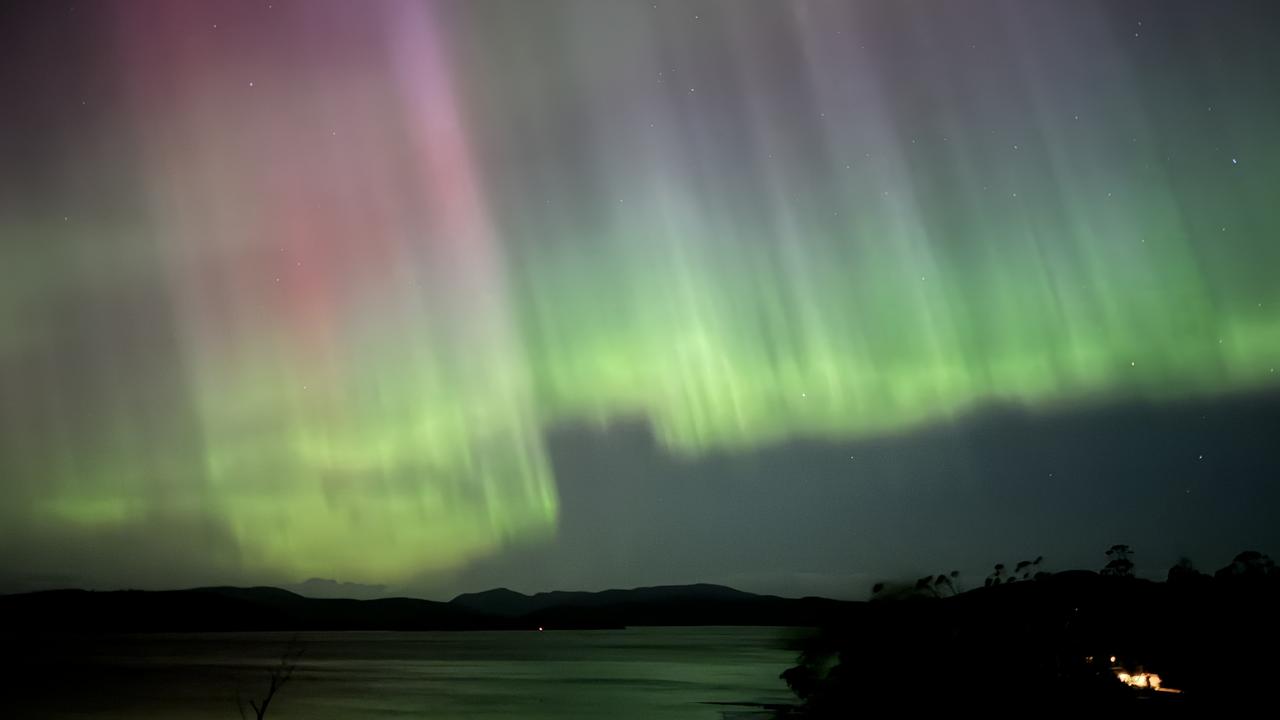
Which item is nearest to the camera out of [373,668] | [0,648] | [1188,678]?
[1188,678]

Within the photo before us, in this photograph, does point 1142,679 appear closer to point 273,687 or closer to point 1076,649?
point 1076,649

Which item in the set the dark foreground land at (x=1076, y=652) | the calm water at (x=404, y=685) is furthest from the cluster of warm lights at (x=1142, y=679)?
the calm water at (x=404, y=685)

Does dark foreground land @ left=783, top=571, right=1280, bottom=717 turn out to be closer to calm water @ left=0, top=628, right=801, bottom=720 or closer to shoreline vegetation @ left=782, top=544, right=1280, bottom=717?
shoreline vegetation @ left=782, top=544, right=1280, bottom=717

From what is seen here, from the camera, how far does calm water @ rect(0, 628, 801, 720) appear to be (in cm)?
6172

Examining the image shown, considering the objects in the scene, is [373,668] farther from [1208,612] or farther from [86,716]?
[1208,612]

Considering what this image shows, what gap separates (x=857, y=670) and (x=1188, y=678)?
9837 mm

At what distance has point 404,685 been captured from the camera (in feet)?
288

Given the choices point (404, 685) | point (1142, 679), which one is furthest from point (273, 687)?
point (404, 685)

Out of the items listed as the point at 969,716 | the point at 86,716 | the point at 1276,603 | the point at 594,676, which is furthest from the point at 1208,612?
the point at 594,676

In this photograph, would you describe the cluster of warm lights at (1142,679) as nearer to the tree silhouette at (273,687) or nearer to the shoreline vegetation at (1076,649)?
the shoreline vegetation at (1076,649)

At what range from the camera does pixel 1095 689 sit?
27.2 metres

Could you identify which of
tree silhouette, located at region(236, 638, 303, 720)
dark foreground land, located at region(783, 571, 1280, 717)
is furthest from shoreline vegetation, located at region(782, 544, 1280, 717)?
tree silhouette, located at region(236, 638, 303, 720)

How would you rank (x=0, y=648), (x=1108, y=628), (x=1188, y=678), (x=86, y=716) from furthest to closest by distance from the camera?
(x=0, y=648), (x=86, y=716), (x=1108, y=628), (x=1188, y=678)

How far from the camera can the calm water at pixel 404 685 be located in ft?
202
